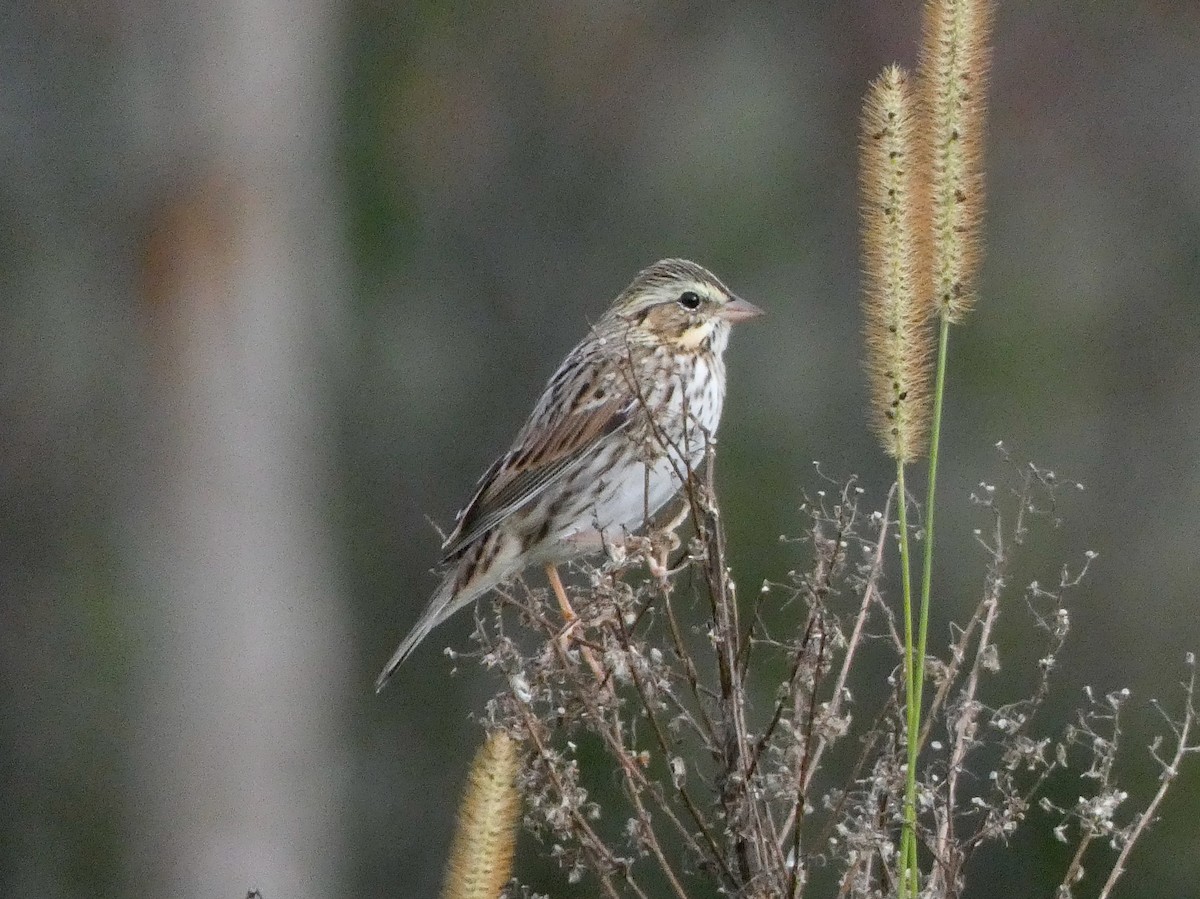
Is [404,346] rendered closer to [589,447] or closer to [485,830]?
[589,447]

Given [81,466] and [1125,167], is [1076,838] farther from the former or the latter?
[81,466]

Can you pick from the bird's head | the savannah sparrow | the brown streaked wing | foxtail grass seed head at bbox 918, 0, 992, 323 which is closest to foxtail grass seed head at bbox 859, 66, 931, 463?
foxtail grass seed head at bbox 918, 0, 992, 323

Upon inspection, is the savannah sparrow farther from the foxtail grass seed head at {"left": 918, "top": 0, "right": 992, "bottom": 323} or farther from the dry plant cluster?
the foxtail grass seed head at {"left": 918, "top": 0, "right": 992, "bottom": 323}

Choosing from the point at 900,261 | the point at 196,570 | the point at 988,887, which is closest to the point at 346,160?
the point at 196,570

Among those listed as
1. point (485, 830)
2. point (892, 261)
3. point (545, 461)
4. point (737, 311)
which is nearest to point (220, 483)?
point (545, 461)

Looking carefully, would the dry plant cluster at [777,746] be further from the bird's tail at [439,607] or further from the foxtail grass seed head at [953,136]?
the bird's tail at [439,607]
